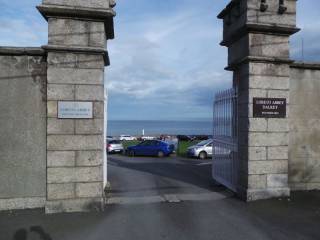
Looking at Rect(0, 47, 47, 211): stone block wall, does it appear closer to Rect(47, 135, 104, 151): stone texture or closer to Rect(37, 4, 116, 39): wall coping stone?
Rect(47, 135, 104, 151): stone texture

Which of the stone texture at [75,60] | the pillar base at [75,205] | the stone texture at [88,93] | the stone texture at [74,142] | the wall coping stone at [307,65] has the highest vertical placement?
the wall coping stone at [307,65]

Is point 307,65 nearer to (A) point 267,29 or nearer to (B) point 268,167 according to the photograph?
(A) point 267,29

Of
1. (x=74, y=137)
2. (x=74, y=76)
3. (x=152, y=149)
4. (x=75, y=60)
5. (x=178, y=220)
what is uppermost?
(x=75, y=60)

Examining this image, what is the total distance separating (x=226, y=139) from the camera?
33.4 feet

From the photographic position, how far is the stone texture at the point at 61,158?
778 cm

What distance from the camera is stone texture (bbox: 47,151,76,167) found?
7777 millimetres

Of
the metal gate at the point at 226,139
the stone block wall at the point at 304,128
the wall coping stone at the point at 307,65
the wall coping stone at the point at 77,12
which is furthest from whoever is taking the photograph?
the metal gate at the point at 226,139

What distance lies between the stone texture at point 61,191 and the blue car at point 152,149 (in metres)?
21.0

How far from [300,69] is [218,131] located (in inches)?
113

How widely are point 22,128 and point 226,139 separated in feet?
17.3

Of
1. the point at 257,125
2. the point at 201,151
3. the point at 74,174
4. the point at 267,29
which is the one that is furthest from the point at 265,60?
the point at 201,151

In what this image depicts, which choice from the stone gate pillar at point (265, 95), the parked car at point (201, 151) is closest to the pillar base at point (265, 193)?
the stone gate pillar at point (265, 95)

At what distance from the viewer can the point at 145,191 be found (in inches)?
399

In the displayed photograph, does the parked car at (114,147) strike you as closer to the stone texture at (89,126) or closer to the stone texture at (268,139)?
the stone texture at (268,139)
